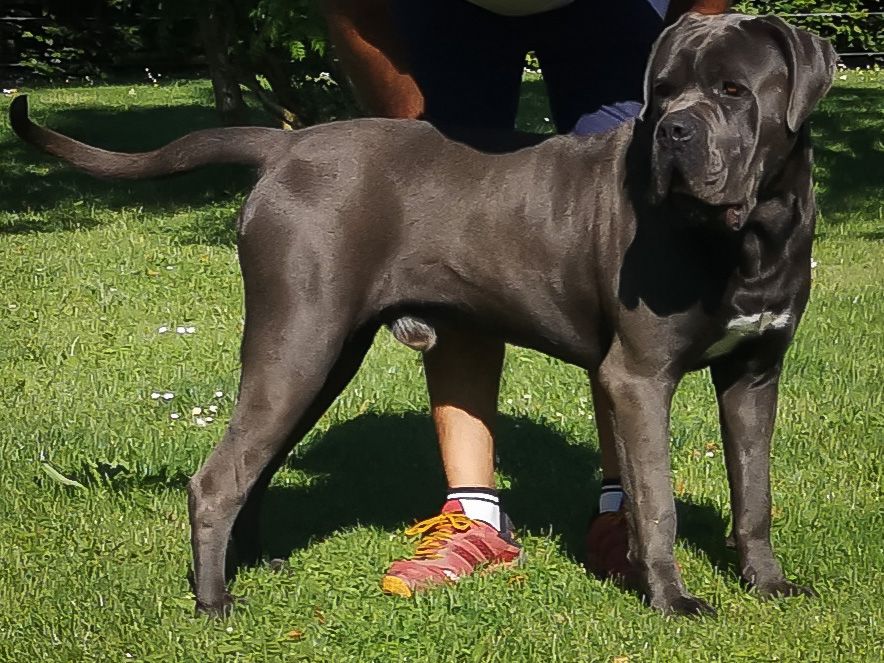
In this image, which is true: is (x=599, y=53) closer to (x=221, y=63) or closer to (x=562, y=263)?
(x=562, y=263)

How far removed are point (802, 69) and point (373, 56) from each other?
1.32 meters

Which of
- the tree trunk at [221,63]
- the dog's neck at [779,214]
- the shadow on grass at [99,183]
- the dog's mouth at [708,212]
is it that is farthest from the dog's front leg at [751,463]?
the tree trunk at [221,63]

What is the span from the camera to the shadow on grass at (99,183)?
35.7ft

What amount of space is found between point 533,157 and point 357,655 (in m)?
1.40

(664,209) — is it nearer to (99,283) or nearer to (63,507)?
(63,507)

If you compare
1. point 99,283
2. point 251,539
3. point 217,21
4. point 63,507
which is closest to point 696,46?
point 251,539

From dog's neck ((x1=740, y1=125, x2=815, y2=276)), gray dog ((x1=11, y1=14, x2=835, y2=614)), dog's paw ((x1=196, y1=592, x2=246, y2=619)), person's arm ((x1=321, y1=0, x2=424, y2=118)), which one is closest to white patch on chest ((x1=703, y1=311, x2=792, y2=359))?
gray dog ((x1=11, y1=14, x2=835, y2=614))

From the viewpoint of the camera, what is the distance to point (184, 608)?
3.96 meters

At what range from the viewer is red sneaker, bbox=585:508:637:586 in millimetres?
4156

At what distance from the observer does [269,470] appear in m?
4.27

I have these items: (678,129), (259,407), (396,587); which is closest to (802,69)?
(678,129)

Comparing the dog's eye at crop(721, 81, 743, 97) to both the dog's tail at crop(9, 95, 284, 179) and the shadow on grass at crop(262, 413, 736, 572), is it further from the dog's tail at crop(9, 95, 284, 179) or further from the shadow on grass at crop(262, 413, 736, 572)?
the shadow on grass at crop(262, 413, 736, 572)

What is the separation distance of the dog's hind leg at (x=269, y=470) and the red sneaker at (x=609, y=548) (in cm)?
88

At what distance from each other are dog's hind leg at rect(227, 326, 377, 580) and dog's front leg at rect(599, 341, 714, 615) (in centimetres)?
79
